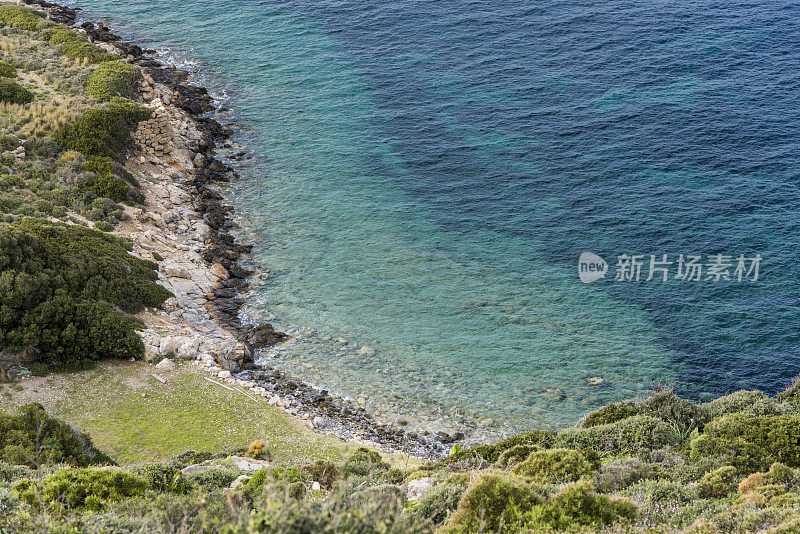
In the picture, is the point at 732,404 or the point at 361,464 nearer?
the point at 361,464

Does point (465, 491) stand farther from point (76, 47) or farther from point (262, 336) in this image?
point (76, 47)

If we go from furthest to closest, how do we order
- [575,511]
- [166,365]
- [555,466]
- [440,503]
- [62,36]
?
[62,36] < [166,365] < [555,466] < [440,503] < [575,511]

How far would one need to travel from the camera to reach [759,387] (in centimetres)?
2672

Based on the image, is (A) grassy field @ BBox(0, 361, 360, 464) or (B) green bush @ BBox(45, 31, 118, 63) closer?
(A) grassy field @ BBox(0, 361, 360, 464)

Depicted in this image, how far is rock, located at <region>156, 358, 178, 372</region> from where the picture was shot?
987 inches

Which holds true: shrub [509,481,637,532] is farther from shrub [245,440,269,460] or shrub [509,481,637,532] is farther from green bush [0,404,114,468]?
green bush [0,404,114,468]

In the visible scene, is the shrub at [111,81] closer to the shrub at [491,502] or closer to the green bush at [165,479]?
the green bush at [165,479]

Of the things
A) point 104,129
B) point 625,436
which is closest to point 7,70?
point 104,129

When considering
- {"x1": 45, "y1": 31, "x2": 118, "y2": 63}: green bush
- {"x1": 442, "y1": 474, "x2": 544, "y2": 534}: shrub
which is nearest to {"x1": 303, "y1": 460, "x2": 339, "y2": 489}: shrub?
{"x1": 442, "y1": 474, "x2": 544, "y2": 534}: shrub

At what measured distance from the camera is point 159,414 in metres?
23.0

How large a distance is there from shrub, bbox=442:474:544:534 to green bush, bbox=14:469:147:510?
709 cm

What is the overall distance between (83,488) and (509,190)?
31196 millimetres

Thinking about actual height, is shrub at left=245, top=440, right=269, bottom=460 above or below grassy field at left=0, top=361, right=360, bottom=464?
above

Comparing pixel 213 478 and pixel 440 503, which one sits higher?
pixel 440 503
